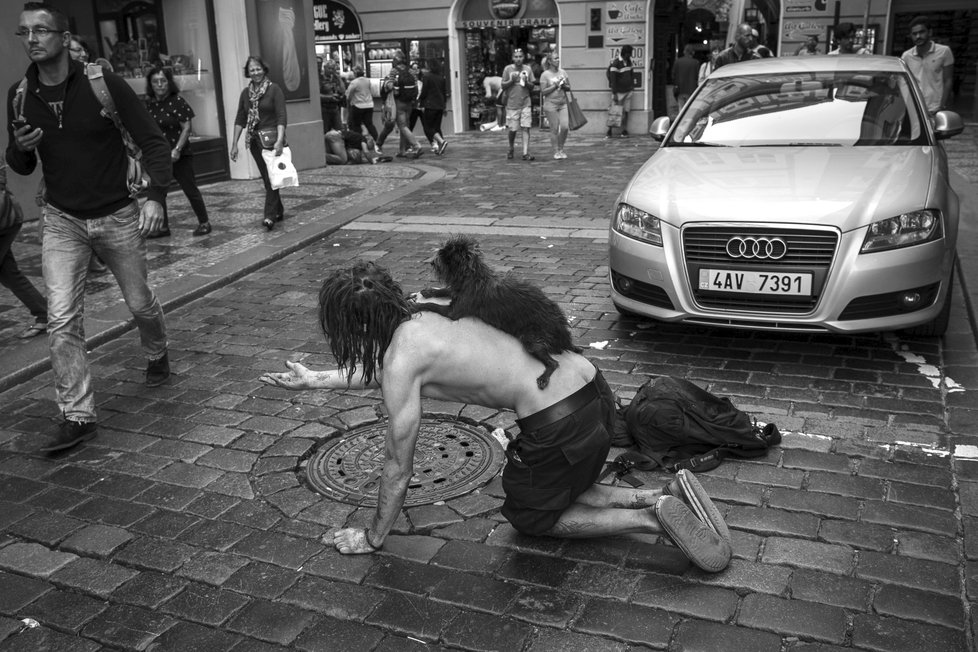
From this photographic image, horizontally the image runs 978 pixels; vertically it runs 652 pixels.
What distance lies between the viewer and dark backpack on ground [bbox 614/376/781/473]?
401cm

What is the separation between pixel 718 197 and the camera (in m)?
5.22

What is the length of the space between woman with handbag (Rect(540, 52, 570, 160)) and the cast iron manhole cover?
10912 millimetres

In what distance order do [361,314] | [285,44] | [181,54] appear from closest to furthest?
[361,314] → [181,54] → [285,44]

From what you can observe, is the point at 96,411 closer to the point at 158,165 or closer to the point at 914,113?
the point at 158,165

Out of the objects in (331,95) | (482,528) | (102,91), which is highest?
(102,91)

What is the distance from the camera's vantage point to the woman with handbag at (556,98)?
14.5 meters

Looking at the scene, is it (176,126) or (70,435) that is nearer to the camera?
(70,435)

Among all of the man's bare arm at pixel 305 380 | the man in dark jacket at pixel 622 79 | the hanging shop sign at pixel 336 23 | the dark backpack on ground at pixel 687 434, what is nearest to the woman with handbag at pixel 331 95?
the hanging shop sign at pixel 336 23

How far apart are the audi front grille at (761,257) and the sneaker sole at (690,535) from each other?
2234 millimetres

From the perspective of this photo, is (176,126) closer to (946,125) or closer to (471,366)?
(946,125)

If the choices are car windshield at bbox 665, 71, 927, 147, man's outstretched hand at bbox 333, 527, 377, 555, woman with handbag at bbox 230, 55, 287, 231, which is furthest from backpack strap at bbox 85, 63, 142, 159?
woman with handbag at bbox 230, 55, 287, 231

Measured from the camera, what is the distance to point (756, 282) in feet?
16.4

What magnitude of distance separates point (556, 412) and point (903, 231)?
2.90m

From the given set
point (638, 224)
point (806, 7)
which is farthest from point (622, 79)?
point (638, 224)
